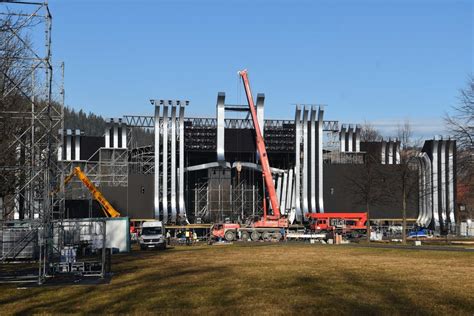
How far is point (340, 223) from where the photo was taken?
80.1 m

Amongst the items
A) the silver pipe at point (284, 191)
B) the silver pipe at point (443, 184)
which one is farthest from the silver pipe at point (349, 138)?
the silver pipe at point (443, 184)

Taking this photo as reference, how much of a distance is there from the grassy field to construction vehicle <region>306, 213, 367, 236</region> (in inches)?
1950

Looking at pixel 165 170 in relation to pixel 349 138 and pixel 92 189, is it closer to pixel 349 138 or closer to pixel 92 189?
pixel 92 189

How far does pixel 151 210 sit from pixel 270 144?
1776 cm

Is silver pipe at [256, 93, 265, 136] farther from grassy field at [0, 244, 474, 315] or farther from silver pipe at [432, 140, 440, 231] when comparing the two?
grassy field at [0, 244, 474, 315]

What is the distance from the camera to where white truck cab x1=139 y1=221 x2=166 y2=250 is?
185 ft

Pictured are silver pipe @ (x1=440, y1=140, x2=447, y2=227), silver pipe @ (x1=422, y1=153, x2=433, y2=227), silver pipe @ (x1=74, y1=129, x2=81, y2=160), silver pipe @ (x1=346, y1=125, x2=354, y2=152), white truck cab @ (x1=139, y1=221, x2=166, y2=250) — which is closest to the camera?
white truck cab @ (x1=139, y1=221, x2=166, y2=250)

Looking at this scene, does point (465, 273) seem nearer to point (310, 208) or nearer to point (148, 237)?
point (148, 237)

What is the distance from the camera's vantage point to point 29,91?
39.7m

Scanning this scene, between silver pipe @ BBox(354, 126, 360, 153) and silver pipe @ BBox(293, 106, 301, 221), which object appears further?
silver pipe @ BBox(354, 126, 360, 153)

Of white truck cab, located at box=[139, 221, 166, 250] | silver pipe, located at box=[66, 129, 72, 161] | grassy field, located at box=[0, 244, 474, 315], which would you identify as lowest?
white truck cab, located at box=[139, 221, 166, 250]

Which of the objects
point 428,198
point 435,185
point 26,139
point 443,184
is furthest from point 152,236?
point 443,184

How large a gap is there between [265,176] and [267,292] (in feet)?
191

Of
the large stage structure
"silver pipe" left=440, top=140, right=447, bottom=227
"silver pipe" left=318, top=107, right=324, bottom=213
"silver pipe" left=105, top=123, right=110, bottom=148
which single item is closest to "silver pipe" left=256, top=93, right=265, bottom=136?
the large stage structure
